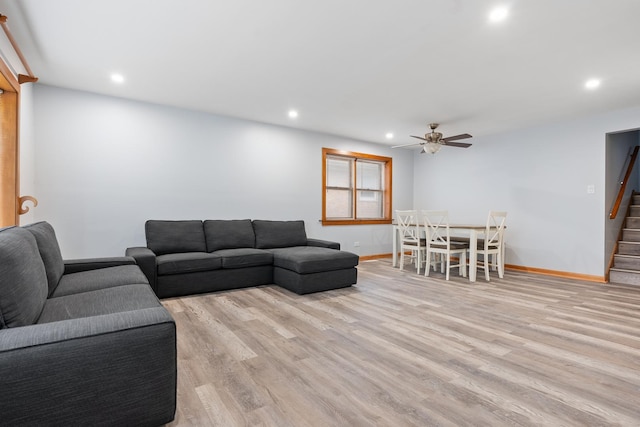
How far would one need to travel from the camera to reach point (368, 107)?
451cm

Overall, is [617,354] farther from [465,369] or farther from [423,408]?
[423,408]

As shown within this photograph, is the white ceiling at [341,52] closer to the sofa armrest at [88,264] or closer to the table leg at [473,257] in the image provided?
the table leg at [473,257]

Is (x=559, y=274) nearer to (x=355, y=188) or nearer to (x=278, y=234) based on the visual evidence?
(x=355, y=188)

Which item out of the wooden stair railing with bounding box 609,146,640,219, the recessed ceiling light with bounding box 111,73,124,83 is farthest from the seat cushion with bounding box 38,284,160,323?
the wooden stair railing with bounding box 609,146,640,219

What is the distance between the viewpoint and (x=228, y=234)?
4590 mm

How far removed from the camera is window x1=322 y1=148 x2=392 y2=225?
6.29 meters

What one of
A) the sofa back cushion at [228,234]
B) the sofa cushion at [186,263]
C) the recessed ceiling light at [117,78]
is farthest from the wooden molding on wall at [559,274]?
the recessed ceiling light at [117,78]

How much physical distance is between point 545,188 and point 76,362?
20.4 feet

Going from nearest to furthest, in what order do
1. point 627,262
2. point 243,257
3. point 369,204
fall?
point 243,257 → point 627,262 → point 369,204

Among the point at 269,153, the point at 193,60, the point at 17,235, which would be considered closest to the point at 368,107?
the point at 269,153

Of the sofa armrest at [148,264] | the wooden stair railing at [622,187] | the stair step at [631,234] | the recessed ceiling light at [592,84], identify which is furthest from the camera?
the stair step at [631,234]

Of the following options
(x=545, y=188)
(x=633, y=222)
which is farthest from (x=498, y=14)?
(x=633, y=222)

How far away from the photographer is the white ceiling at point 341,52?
2.34 metres

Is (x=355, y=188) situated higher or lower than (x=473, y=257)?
higher
